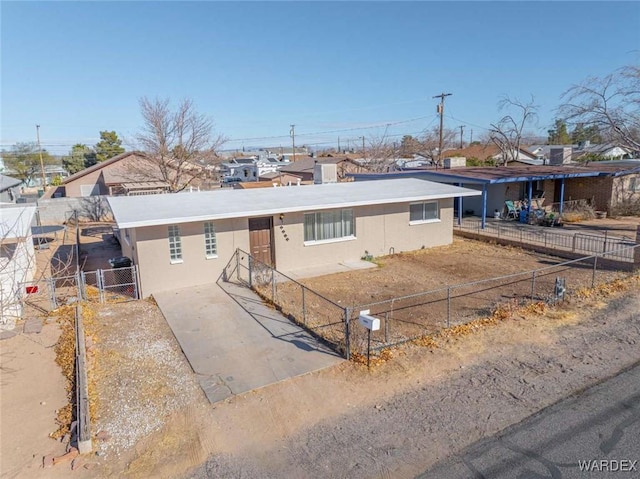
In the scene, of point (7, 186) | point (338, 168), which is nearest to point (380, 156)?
point (338, 168)

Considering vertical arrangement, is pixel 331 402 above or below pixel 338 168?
below

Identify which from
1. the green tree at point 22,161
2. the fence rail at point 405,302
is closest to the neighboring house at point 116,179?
the fence rail at point 405,302

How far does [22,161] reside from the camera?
69.8 meters

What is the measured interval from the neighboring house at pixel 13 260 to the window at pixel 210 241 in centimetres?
488

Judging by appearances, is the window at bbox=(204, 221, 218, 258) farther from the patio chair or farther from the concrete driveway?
the patio chair

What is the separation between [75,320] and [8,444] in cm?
524

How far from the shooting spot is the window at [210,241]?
14758 millimetres

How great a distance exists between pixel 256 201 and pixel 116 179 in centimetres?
2607

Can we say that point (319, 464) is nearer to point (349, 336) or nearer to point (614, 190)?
point (349, 336)

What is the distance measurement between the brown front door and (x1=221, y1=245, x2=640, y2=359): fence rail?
0.73 m

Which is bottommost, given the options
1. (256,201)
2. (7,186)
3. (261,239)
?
(261,239)

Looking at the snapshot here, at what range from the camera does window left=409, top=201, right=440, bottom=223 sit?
1966cm

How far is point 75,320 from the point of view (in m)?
11.7

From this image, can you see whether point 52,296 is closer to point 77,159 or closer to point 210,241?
point 210,241
